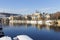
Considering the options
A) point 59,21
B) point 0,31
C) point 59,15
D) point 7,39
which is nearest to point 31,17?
point 59,15

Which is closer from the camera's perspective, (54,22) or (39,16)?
(54,22)

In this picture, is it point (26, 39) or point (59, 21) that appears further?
point (59, 21)

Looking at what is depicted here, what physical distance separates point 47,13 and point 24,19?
16.5m

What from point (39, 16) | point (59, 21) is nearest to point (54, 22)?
point (59, 21)

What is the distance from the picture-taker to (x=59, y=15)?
7694cm

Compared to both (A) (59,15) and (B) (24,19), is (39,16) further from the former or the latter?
(A) (59,15)

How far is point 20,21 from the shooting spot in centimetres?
→ 10969

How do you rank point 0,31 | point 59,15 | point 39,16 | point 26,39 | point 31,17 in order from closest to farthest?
1. point 26,39
2. point 0,31
3. point 59,15
4. point 39,16
5. point 31,17

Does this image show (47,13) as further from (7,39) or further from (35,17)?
(7,39)

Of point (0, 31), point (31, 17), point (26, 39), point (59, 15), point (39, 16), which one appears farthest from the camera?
point (31, 17)

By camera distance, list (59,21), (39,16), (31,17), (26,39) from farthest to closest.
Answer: (31,17) < (39,16) < (59,21) < (26,39)

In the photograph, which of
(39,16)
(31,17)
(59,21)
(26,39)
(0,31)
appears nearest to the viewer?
(26,39)

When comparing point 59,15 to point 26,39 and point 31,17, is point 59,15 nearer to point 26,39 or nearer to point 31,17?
point 31,17

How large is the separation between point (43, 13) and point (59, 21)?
32.9 meters
